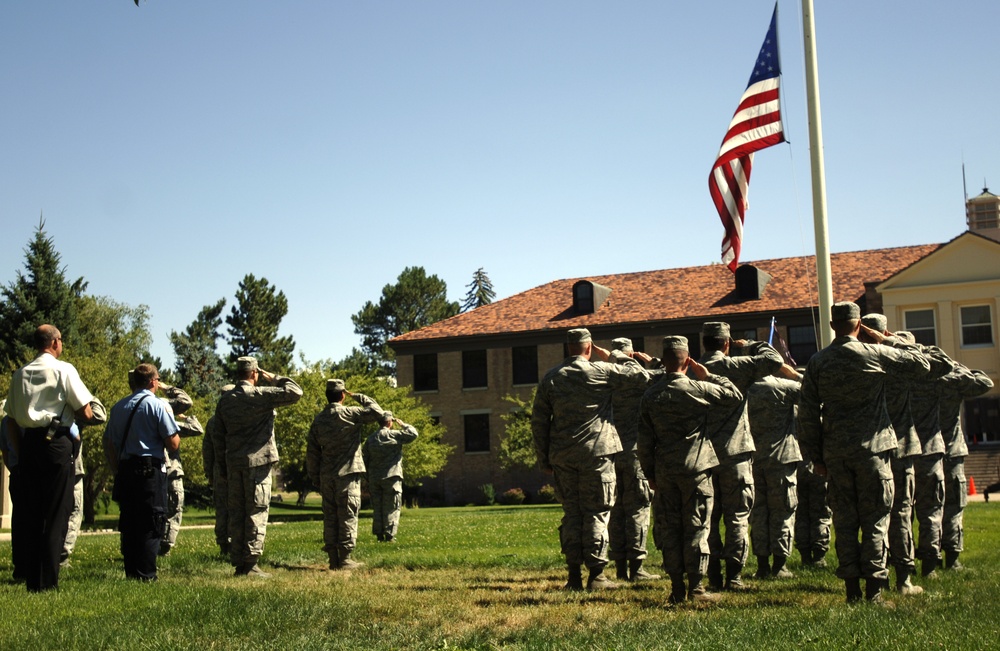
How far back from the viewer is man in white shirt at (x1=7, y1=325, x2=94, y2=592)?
9484 millimetres

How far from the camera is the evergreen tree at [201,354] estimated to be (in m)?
73.3

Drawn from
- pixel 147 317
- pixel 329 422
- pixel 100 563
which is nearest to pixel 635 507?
pixel 329 422

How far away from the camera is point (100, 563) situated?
42.7 feet

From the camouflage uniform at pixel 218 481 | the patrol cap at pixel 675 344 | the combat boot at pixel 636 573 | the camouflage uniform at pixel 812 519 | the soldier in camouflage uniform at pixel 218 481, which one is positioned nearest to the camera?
the patrol cap at pixel 675 344

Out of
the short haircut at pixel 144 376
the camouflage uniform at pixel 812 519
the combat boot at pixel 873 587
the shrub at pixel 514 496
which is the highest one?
the short haircut at pixel 144 376

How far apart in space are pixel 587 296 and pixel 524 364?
4420 millimetres

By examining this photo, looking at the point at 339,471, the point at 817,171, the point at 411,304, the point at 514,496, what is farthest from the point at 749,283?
the point at 411,304

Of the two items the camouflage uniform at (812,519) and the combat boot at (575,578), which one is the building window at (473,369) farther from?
the combat boot at (575,578)

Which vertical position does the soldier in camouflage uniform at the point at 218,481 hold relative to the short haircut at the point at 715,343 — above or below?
below

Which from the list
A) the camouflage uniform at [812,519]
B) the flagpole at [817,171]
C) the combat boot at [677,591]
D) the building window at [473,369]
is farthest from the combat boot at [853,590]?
the building window at [473,369]

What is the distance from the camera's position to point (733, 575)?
31.8 feet

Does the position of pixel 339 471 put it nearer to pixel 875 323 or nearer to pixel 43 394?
pixel 43 394

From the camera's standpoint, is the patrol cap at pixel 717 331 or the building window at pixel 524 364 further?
the building window at pixel 524 364

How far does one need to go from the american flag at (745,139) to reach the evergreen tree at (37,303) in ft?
133
